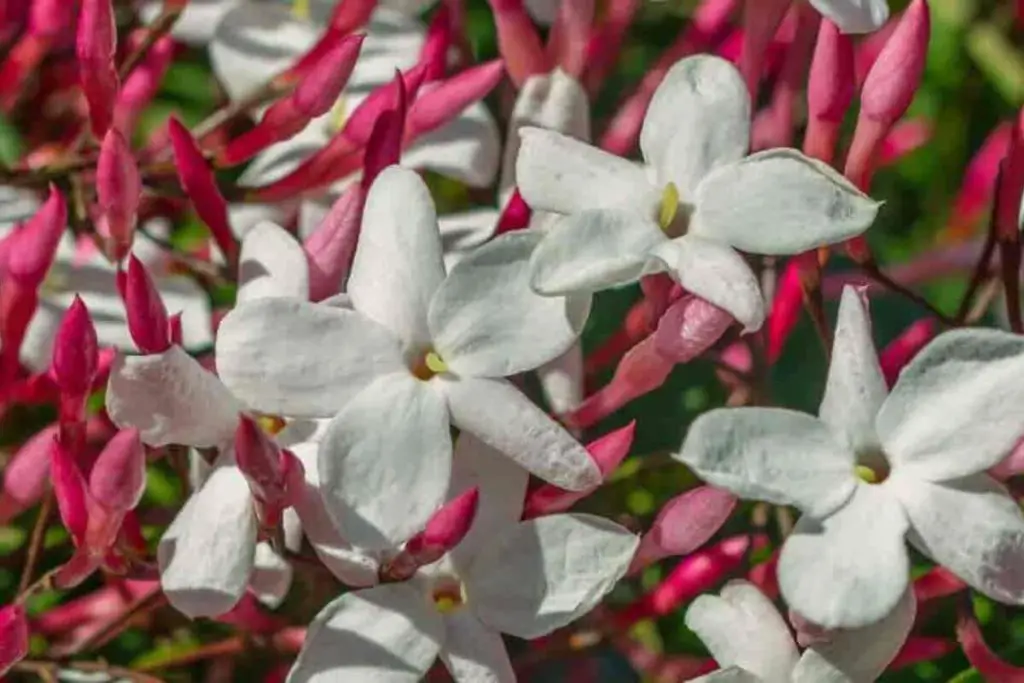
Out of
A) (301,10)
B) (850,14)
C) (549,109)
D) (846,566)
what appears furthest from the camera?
(301,10)

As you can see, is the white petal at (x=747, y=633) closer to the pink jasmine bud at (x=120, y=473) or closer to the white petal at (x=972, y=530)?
the white petal at (x=972, y=530)

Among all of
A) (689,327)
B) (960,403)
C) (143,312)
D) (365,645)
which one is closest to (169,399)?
(143,312)

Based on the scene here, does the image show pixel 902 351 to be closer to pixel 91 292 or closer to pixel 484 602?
pixel 484 602

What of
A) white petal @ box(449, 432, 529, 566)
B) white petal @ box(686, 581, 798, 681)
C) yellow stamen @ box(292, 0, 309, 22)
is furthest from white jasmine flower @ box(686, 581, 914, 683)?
yellow stamen @ box(292, 0, 309, 22)

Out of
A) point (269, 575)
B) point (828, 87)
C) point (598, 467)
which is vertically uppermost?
point (828, 87)

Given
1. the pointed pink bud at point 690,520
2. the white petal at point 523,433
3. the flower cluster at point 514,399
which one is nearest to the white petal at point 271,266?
the flower cluster at point 514,399

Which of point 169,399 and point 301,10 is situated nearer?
point 169,399
